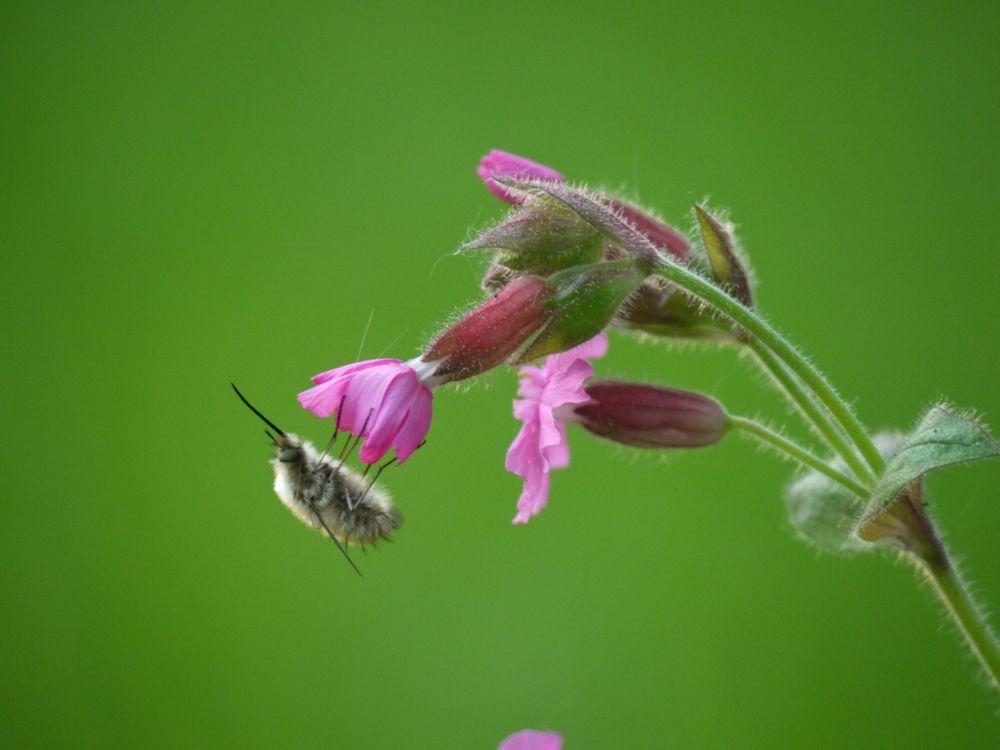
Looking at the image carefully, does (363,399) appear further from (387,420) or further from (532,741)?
(532,741)

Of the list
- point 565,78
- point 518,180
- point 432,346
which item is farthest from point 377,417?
point 565,78

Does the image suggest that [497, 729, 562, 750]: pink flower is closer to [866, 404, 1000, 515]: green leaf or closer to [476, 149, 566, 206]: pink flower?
[866, 404, 1000, 515]: green leaf

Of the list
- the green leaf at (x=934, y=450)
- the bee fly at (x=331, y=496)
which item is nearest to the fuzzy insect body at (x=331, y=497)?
the bee fly at (x=331, y=496)

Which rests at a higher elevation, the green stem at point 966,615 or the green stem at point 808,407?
the green stem at point 808,407

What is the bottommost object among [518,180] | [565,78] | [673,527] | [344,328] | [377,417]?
[377,417]

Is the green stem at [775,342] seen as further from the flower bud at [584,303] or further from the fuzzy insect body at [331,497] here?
the fuzzy insect body at [331,497]

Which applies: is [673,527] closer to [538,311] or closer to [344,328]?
[344,328]
